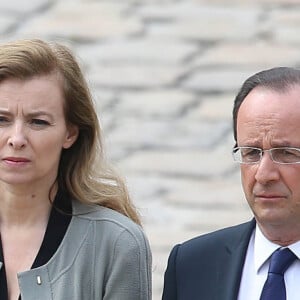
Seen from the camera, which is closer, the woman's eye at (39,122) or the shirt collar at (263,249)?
the shirt collar at (263,249)

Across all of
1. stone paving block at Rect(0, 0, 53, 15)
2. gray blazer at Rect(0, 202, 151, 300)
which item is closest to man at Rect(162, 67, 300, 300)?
gray blazer at Rect(0, 202, 151, 300)

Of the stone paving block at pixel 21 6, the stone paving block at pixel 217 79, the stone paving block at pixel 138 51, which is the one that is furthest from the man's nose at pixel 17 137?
the stone paving block at pixel 21 6

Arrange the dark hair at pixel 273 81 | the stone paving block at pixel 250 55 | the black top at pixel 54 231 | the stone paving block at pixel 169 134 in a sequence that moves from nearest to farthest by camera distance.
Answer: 1. the dark hair at pixel 273 81
2. the black top at pixel 54 231
3. the stone paving block at pixel 169 134
4. the stone paving block at pixel 250 55

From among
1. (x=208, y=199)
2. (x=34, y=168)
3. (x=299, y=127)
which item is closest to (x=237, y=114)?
(x=299, y=127)

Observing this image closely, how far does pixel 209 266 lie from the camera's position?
3602 mm

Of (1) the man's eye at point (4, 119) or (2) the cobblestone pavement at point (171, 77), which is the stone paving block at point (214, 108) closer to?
(2) the cobblestone pavement at point (171, 77)

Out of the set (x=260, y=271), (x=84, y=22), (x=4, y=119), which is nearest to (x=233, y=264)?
(x=260, y=271)

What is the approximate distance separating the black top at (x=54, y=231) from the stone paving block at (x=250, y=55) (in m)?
4.61

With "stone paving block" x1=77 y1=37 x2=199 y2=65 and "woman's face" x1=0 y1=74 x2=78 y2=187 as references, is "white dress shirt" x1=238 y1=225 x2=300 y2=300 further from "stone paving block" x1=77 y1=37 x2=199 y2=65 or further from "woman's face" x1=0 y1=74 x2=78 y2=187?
"stone paving block" x1=77 y1=37 x2=199 y2=65

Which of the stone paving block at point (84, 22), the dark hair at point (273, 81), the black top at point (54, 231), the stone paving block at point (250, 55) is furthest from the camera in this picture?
the stone paving block at point (84, 22)

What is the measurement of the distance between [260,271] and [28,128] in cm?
74

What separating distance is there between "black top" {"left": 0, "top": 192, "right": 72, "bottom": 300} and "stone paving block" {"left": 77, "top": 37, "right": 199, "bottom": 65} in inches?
190

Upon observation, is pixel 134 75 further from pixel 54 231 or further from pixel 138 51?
pixel 54 231

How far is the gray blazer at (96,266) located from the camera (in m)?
3.65
